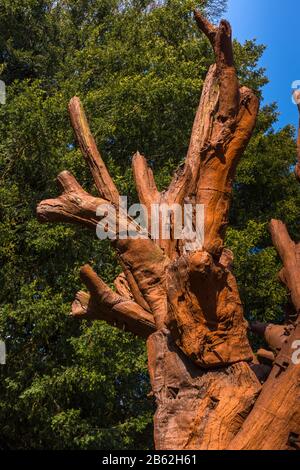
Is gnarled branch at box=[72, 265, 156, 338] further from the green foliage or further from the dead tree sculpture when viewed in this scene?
the green foliage

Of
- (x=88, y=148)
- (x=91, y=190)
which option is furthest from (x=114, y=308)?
(x=91, y=190)

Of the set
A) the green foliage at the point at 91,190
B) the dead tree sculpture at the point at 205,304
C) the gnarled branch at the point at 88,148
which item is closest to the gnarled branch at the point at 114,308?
the dead tree sculpture at the point at 205,304

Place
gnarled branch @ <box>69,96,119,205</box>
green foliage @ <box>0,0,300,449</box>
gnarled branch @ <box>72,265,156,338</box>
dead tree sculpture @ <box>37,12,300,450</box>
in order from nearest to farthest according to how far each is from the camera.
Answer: dead tree sculpture @ <box>37,12,300,450</box> < gnarled branch @ <box>72,265,156,338</box> < gnarled branch @ <box>69,96,119,205</box> < green foliage @ <box>0,0,300,449</box>

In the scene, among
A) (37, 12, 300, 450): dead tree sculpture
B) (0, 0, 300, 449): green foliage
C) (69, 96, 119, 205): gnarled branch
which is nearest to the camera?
(37, 12, 300, 450): dead tree sculpture

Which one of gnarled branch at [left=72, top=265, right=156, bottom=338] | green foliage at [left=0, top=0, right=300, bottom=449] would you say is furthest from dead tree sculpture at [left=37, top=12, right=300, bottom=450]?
green foliage at [left=0, top=0, right=300, bottom=449]

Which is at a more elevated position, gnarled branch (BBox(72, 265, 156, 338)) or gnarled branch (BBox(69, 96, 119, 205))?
gnarled branch (BBox(69, 96, 119, 205))

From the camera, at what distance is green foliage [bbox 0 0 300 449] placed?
13977 millimetres

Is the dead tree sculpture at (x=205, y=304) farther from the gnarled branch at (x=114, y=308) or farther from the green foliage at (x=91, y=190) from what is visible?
the green foliage at (x=91, y=190)

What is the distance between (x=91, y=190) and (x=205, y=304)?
10690mm

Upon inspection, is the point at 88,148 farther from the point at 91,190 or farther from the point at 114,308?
the point at 91,190

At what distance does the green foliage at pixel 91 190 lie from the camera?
1398 centimetres

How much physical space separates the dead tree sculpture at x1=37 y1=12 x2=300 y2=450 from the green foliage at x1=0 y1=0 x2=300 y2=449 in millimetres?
7146
